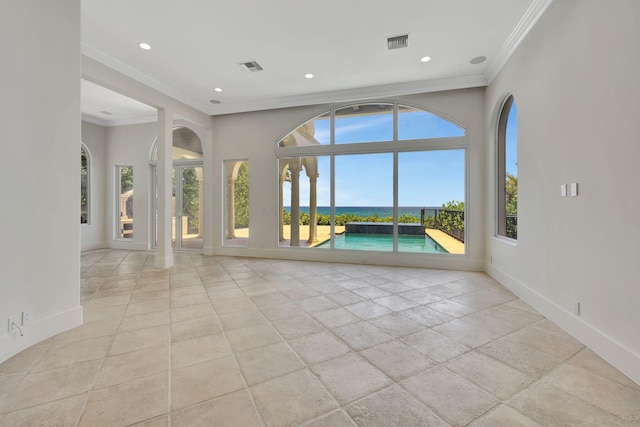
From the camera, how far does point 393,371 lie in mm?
1996

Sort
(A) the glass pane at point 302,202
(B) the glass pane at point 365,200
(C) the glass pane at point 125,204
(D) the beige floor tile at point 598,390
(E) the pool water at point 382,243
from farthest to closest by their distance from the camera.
Answer: (C) the glass pane at point 125,204 < (A) the glass pane at point 302,202 < (B) the glass pane at point 365,200 < (E) the pool water at point 382,243 < (D) the beige floor tile at point 598,390

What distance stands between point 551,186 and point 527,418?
2336mm

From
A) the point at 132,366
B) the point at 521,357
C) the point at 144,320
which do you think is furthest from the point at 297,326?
the point at 521,357

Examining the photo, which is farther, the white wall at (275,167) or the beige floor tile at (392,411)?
the white wall at (275,167)

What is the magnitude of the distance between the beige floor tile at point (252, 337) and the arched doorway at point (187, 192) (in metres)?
4.94

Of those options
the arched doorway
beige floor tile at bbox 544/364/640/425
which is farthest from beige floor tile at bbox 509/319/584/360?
the arched doorway

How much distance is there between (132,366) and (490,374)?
99.7 inches

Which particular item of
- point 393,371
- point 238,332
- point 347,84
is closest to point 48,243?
point 238,332

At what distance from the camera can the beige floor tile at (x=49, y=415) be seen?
1.50 metres

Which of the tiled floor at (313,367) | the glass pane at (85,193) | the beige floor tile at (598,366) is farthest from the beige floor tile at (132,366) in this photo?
the glass pane at (85,193)

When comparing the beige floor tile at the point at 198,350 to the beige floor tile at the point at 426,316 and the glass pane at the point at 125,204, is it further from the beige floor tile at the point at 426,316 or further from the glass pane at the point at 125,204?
the glass pane at the point at 125,204

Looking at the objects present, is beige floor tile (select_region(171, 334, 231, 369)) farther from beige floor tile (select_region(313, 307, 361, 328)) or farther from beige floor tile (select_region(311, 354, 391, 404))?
beige floor tile (select_region(313, 307, 361, 328))

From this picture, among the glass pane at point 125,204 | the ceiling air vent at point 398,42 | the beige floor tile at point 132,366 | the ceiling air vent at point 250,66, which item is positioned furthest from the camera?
the glass pane at point 125,204

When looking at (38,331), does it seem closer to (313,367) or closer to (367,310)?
(313,367)
